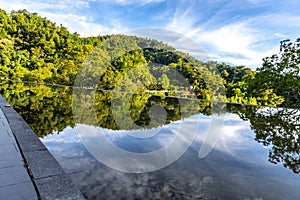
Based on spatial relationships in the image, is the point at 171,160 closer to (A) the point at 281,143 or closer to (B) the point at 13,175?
(B) the point at 13,175

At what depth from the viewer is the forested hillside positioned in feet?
58.4

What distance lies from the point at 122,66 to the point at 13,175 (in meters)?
19.6

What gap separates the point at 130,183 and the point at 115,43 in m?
21.3

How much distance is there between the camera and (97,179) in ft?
7.48

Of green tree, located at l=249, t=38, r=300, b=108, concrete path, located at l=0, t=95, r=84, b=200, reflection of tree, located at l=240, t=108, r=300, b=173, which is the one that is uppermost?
green tree, located at l=249, t=38, r=300, b=108

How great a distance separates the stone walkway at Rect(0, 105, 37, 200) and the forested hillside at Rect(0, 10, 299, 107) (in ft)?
48.4

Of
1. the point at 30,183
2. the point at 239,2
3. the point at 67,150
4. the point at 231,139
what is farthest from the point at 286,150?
the point at 239,2

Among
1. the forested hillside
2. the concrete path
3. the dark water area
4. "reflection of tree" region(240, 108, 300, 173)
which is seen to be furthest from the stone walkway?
the forested hillside

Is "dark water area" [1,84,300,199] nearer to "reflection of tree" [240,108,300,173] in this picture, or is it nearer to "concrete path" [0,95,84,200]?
"reflection of tree" [240,108,300,173]

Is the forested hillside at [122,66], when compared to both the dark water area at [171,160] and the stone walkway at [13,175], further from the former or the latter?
the stone walkway at [13,175]

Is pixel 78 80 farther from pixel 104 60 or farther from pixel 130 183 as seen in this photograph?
pixel 130 183

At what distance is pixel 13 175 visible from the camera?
1.91 m

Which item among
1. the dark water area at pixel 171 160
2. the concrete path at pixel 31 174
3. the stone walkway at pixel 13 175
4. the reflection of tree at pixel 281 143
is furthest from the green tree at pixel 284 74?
the stone walkway at pixel 13 175

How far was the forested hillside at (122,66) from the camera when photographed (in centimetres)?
1780
